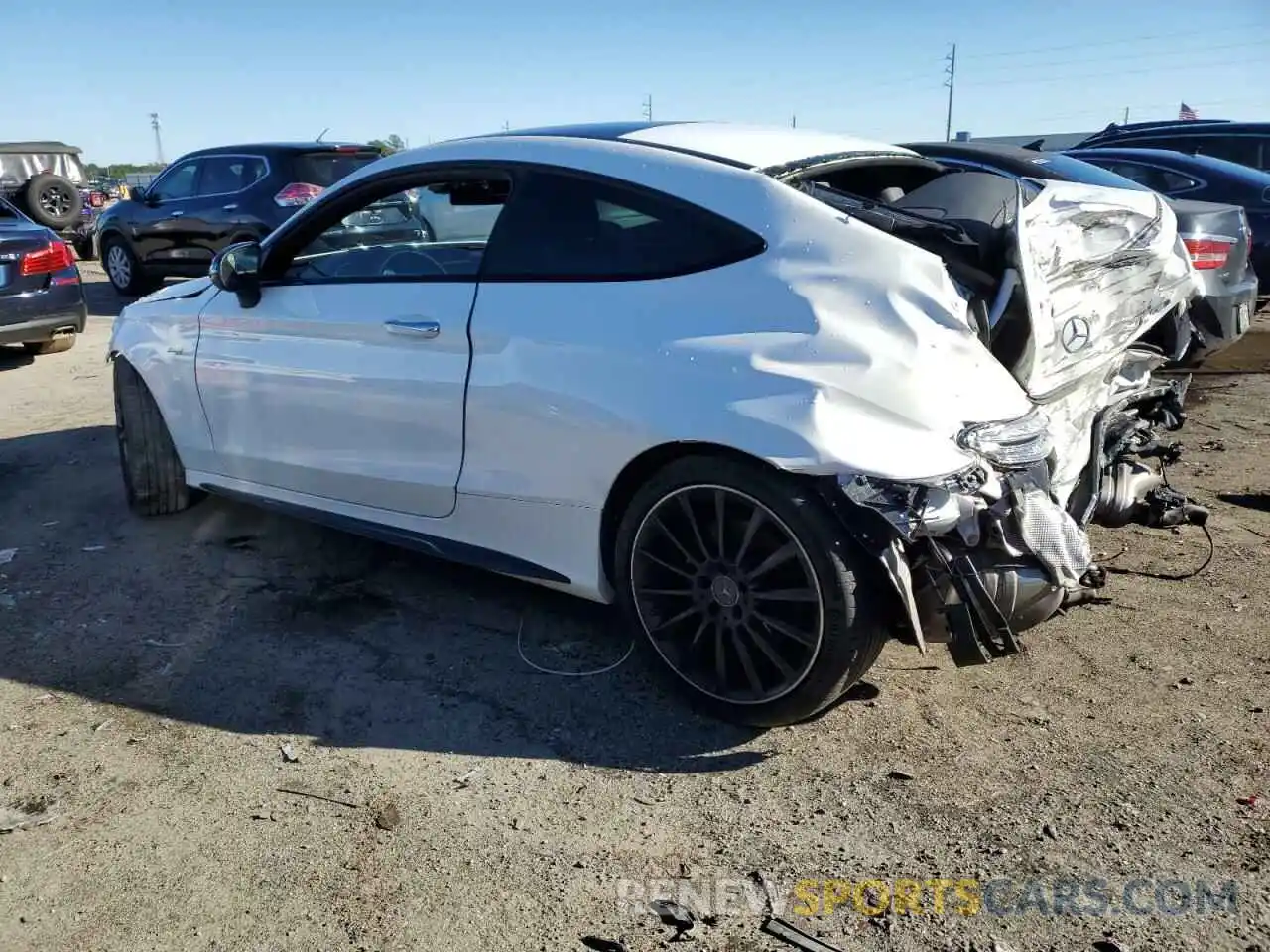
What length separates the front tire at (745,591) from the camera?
9.54 ft

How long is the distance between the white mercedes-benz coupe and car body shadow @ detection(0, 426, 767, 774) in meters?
0.31

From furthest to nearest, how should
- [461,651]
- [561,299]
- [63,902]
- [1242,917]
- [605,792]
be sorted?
1. [461,651]
2. [561,299]
3. [605,792]
4. [63,902]
5. [1242,917]

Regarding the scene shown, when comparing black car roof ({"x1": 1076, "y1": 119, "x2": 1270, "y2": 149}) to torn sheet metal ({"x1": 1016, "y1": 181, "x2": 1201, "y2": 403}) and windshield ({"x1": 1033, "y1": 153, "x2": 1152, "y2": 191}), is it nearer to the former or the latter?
windshield ({"x1": 1033, "y1": 153, "x2": 1152, "y2": 191})

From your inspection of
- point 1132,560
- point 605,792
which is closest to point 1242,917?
point 605,792

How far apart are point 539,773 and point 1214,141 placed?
1106 cm

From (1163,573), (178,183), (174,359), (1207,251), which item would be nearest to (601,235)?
(174,359)

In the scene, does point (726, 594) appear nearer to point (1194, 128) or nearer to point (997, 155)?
point (997, 155)

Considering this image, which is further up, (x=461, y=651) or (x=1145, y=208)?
(x=1145, y=208)

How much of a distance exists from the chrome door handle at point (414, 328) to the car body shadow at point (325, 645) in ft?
3.59

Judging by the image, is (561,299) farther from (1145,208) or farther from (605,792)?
(1145,208)

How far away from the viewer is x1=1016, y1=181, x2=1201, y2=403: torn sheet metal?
316 centimetres

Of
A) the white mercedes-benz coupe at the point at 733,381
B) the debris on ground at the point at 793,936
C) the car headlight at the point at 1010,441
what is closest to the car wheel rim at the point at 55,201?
the white mercedes-benz coupe at the point at 733,381

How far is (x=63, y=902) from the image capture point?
2.54 m

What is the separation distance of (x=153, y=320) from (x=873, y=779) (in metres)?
3.75
